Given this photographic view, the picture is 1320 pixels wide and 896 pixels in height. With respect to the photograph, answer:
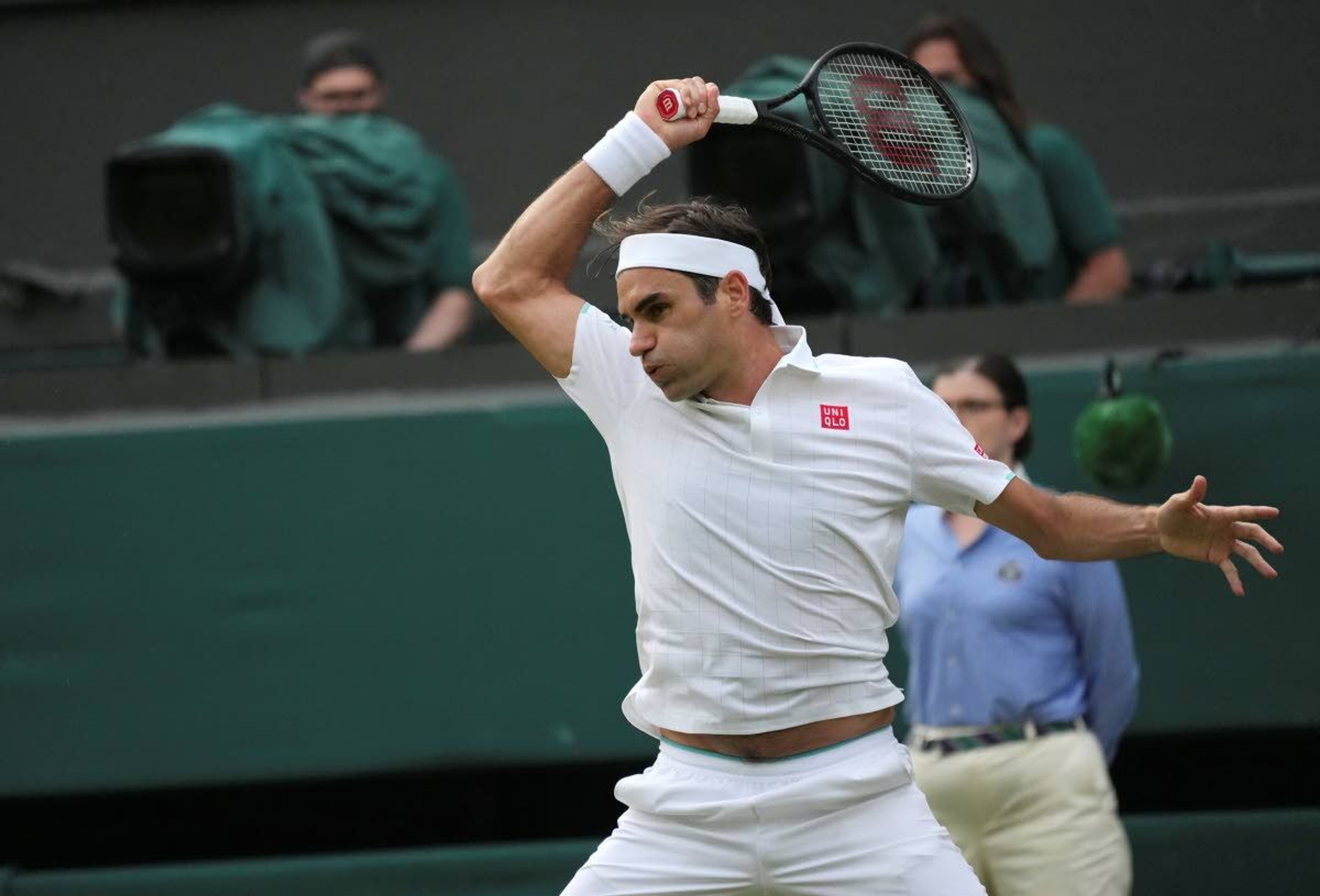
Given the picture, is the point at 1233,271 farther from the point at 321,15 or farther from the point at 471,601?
the point at 321,15

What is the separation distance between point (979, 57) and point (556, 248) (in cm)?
268

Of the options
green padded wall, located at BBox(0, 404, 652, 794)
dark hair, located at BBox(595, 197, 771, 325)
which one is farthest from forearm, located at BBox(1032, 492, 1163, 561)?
green padded wall, located at BBox(0, 404, 652, 794)

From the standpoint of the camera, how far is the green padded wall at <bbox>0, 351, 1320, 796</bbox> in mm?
6070

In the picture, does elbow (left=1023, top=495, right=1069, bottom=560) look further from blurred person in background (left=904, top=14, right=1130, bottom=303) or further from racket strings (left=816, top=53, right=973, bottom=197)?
blurred person in background (left=904, top=14, right=1130, bottom=303)

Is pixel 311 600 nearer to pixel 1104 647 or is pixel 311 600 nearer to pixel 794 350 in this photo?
pixel 1104 647

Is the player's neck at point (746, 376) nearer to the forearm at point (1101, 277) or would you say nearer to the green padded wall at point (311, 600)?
the green padded wall at point (311, 600)

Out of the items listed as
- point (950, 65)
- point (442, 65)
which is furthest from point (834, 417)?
point (442, 65)

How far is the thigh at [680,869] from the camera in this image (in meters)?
3.65

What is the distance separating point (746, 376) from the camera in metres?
3.79

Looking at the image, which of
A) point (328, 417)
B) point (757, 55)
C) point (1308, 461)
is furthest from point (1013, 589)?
point (757, 55)

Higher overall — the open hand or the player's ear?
the player's ear

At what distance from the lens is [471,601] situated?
6090 millimetres

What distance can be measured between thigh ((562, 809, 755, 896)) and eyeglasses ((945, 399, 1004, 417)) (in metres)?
1.80

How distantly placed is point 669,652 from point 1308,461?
2.86 meters
